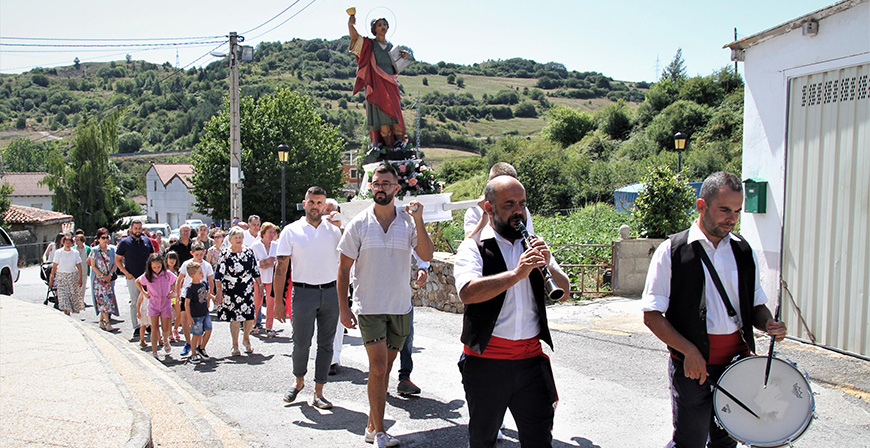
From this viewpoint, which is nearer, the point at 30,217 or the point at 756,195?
the point at 756,195

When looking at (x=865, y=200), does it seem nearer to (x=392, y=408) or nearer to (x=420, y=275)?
(x=420, y=275)

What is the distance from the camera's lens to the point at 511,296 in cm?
319

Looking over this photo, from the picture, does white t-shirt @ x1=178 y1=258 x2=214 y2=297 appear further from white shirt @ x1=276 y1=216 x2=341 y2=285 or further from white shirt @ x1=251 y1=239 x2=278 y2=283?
white shirt @ x1=276 y1=216 x2=341 y2=285

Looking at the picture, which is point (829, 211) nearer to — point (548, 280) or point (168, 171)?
point (548, 280)

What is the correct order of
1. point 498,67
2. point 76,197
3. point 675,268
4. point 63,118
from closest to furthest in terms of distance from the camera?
point 675,268
point 76,197
point 63,118
point 498,67

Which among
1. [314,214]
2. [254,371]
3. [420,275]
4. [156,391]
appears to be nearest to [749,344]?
[420,275]

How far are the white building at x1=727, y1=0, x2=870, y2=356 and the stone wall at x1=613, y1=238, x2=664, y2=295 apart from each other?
3.19m

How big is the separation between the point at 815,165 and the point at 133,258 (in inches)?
364

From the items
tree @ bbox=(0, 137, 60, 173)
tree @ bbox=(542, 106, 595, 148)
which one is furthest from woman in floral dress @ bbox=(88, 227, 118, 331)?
tree @ bbox=(0, 137, 60, 173)

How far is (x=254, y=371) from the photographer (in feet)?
22.4

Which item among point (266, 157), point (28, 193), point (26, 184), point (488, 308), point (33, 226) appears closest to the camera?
point (488, 308)

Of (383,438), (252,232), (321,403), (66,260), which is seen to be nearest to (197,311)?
(252,232)

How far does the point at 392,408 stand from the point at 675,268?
9.69 ft

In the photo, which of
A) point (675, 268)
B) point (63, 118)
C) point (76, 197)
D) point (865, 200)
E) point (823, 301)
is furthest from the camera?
point (63, 118)
